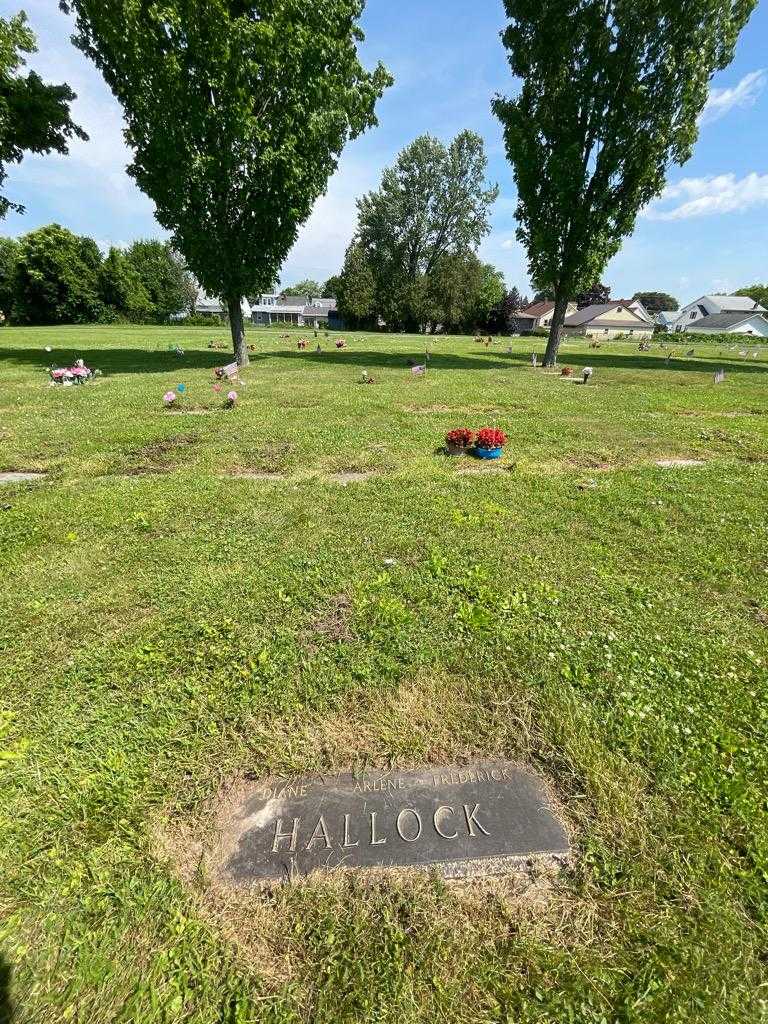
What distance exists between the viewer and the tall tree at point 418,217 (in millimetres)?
49938

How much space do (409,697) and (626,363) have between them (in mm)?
26431

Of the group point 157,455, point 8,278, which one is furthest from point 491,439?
point 8,278

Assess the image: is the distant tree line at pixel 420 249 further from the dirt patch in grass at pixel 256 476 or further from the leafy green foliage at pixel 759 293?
the leafy green foliage at pixel 759 293

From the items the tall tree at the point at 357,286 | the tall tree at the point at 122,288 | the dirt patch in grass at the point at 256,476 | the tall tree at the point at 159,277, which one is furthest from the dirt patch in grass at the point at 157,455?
the tall tree at the point at 159,277

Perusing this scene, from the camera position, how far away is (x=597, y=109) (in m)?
16.7

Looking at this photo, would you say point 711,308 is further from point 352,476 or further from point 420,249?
point 352,476

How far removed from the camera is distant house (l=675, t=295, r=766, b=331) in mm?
78312

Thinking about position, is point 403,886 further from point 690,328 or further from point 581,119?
point 690,328

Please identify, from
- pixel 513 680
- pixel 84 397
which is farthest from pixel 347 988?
pixel 84 397

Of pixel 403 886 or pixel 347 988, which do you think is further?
pixel 403 886

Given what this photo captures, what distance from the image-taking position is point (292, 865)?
2.00 metres

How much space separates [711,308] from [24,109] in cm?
9818

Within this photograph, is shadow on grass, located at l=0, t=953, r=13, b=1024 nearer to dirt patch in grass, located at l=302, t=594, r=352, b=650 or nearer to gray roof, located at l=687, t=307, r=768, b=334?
dirt patch in grass, located at l=302, t=594, r=352, b=650

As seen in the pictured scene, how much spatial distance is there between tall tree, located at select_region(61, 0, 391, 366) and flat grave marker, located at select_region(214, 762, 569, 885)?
16993mm
